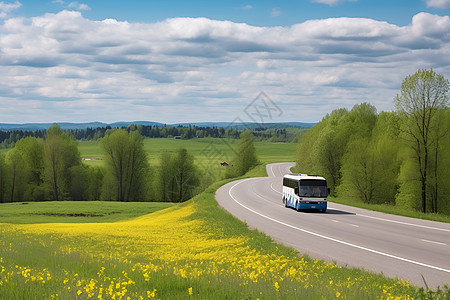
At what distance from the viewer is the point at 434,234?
24406 millimetres

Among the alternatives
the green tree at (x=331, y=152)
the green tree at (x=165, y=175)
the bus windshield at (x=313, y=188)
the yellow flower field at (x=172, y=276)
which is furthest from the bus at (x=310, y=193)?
the green tree at (x=165, y=175)

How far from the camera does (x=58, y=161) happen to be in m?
91.6

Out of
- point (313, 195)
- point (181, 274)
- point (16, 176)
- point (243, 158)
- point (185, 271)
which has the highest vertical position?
point (181, 274)

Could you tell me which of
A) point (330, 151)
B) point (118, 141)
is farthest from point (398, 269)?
point (118, 141)

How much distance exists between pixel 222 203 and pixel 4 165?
64846mm

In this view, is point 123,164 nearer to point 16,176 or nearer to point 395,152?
point 16,176

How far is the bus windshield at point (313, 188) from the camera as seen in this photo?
3722 centimetres

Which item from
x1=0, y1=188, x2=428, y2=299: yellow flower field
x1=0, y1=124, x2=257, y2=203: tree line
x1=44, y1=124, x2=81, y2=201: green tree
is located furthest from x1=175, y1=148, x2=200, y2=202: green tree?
x1=0, y1=188, x2=428, y2=299: yellow flower field

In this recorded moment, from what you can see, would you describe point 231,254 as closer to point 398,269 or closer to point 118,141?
point 398,269

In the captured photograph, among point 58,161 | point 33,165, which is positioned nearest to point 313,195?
point 58,161

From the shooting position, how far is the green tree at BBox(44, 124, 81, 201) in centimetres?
9106

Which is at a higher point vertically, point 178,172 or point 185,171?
point 185,171

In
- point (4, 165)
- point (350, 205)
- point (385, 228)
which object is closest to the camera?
point (385, 228)

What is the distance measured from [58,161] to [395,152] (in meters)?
63.0
